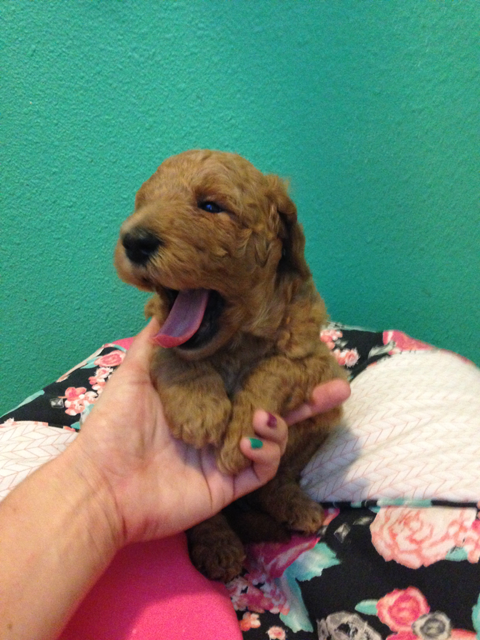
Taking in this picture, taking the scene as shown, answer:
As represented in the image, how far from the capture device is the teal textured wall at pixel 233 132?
196 cm

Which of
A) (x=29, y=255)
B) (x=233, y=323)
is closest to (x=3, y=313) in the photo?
(x=29, y=255)

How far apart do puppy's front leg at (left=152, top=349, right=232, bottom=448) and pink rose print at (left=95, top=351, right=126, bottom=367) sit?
879 millimetres

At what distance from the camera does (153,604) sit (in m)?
1.13

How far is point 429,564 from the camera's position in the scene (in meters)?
1.15

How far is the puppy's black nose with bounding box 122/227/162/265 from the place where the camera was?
99 cm

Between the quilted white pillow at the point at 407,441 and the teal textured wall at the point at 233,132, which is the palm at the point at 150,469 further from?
the teal textured wall at the point at 233,132

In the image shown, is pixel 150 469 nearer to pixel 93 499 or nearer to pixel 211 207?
pixel 93 499

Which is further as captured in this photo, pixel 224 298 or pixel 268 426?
pixel 224 298

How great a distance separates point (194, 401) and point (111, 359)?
3.45 ft

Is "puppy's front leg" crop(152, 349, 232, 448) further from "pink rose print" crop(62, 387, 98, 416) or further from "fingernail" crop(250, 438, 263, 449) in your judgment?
"pink rose print" crop(62, 387, 98, 416)

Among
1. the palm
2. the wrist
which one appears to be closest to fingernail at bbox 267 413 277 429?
the palm

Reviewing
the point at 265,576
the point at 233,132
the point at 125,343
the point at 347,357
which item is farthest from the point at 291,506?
the point at 233,132

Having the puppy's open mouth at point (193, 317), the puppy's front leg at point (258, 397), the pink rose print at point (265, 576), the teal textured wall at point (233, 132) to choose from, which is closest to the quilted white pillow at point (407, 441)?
the pink rose print at point (265, 576)

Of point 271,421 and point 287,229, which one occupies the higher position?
point 287,229
